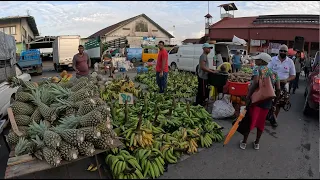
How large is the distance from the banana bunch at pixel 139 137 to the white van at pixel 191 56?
8896 mm

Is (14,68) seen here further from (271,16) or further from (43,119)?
(271,16)

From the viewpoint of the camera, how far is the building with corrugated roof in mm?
37094

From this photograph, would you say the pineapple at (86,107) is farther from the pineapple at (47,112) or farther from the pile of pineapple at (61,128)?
the pineapple at (47,112)

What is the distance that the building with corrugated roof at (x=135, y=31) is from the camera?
3709cm

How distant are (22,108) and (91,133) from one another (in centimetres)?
187

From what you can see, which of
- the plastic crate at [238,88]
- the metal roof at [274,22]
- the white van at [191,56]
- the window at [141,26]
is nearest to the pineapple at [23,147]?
the plastic crate at [238,88]

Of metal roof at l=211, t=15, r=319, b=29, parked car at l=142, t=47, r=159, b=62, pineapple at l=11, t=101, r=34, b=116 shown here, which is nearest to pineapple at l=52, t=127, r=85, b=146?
pineapple at l=11, t=101, r=34, b=116

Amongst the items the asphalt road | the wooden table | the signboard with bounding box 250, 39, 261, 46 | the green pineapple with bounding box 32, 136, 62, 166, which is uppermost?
the signboard with bounding box 250, 39, 261, 46

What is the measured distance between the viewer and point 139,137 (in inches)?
156

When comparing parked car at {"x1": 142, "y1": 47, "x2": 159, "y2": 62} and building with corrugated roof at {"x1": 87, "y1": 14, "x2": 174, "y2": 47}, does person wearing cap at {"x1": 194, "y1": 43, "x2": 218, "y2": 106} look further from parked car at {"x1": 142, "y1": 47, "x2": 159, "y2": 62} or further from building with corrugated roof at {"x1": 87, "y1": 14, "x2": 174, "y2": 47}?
building with corrugated roof at {"x1": 87, "y1": 14, "x2": 174, "y2": 47}

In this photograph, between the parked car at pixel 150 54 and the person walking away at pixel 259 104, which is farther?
the parked car at pixel 150 54

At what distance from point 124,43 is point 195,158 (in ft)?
98.2

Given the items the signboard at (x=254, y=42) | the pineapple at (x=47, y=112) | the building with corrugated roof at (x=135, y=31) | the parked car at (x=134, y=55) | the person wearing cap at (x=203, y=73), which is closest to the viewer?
the pineapple at (x=47, y=112)

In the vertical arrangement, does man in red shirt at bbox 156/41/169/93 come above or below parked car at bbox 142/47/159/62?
below
